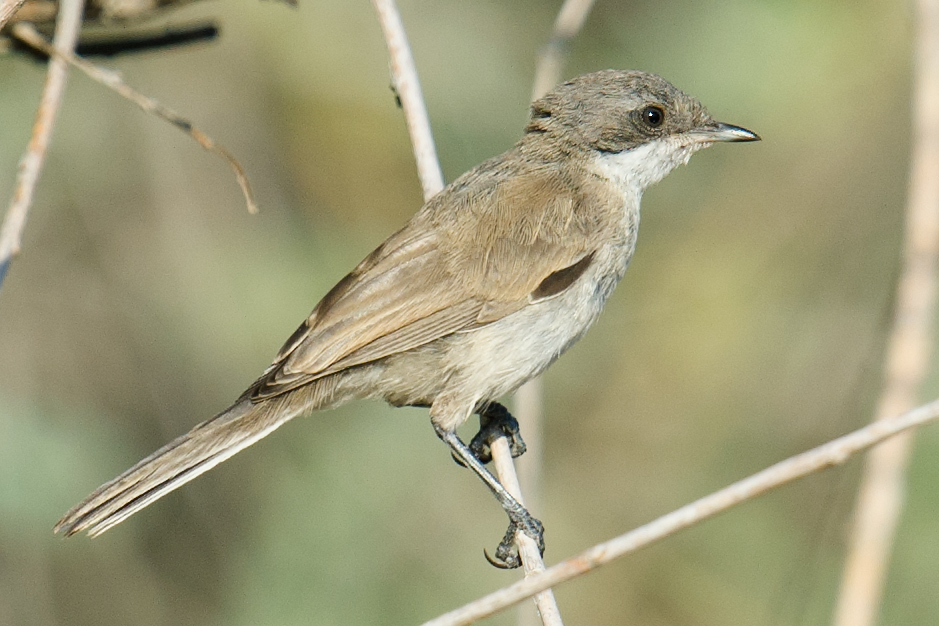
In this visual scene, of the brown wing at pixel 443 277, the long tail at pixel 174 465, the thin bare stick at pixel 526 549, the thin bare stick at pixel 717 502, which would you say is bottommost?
the thin bare stick at pixel 526 549

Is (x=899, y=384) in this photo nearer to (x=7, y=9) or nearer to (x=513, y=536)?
(x=513, y=536)

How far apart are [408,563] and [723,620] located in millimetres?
1692

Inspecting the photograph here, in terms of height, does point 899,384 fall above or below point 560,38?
below

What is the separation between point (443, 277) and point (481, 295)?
16 cm

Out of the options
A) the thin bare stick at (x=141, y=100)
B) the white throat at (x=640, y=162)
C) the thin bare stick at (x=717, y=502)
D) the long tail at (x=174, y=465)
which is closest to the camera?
the thin bare stick at (x=717, y=502)

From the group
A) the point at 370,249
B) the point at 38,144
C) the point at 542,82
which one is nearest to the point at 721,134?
the point at 542,82

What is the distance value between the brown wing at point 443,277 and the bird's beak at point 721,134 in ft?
2.12

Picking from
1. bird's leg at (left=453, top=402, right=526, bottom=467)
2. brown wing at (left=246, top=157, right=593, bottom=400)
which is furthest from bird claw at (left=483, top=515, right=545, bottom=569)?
brown wing at (left=246, top=157, right=593, bottom=400)

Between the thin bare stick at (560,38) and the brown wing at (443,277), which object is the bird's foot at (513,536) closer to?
the brown wing at (443,277)

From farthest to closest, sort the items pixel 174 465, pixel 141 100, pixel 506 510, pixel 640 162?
pixel 640 162 < pixel 506 510 < pixel 174 465 < pixel 141 100

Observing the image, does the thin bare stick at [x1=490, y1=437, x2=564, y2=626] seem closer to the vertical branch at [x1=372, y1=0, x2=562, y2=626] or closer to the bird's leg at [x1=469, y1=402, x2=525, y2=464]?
the vertical branch at [x1=372, y1=0, x2=562, y2=626]

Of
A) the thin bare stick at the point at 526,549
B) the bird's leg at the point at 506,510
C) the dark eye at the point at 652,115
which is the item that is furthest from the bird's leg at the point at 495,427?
the dark eye at the point at 652,115

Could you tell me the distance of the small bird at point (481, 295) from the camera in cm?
394

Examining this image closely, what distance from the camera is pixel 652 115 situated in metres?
4.44
